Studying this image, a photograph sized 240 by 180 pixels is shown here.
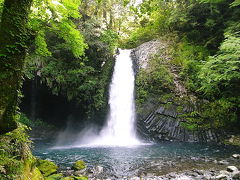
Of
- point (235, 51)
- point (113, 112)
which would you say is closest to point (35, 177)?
point (235, 51)

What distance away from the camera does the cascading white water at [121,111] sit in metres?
13.3

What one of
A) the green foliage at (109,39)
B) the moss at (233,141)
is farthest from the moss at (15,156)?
the green foliage at (109,39)

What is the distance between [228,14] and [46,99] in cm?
1450

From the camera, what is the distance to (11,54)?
2.70 meters

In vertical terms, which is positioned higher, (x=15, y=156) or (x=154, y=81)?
(x=154, y=81)

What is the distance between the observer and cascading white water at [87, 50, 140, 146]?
13305mm

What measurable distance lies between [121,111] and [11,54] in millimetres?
11897

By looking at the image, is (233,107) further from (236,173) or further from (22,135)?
(22,135)

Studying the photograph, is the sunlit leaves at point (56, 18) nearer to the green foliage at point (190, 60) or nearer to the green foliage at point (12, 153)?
the green foliage at point (12, 153)

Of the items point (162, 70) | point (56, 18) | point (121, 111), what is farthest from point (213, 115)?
point (56, 18)

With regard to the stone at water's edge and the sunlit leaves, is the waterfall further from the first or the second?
the sunlit leaves

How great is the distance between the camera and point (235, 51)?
9.12 metres

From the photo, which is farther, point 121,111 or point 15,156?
point 121,111

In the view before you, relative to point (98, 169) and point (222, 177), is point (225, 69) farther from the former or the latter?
point (98, 169)
